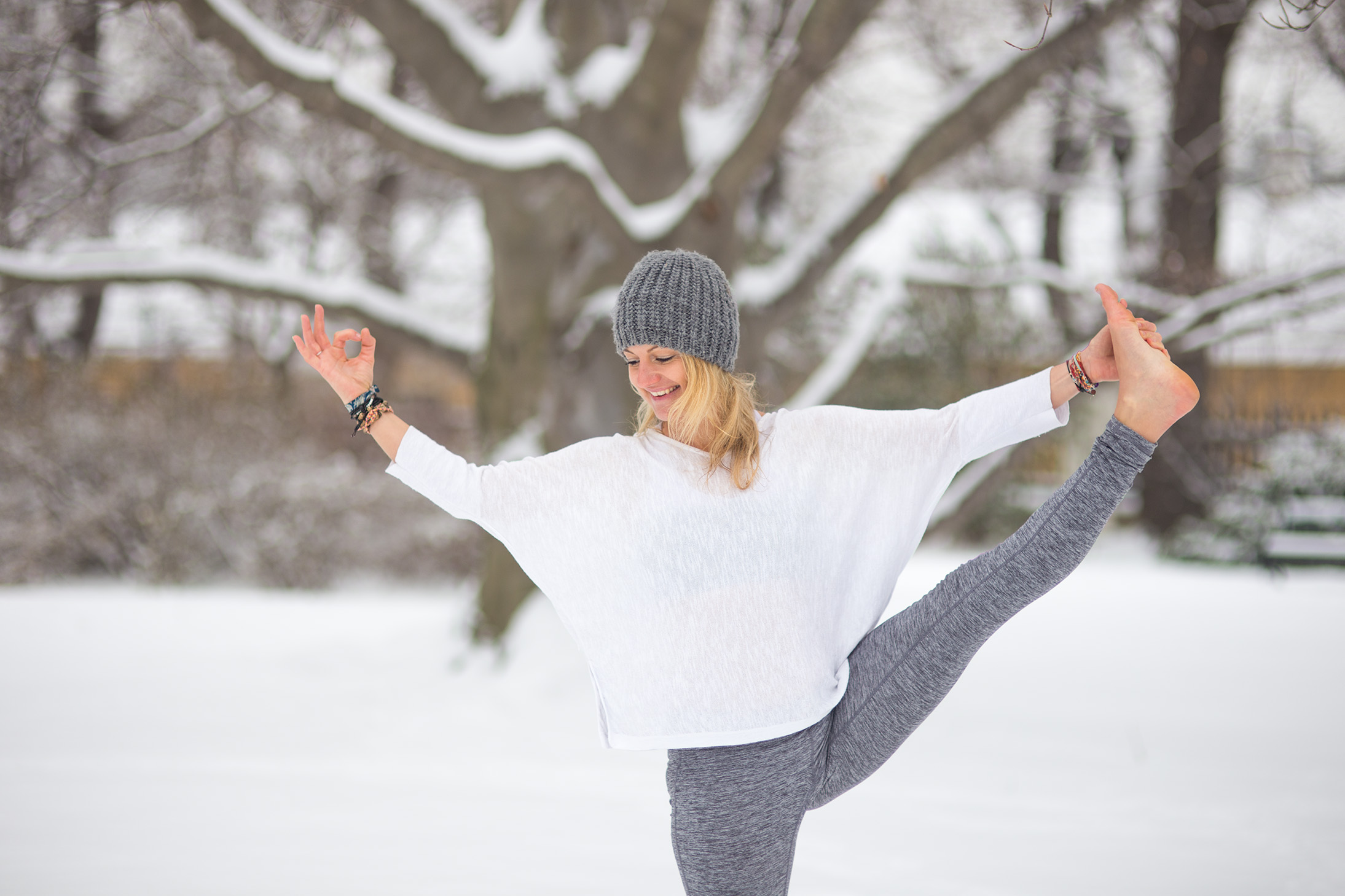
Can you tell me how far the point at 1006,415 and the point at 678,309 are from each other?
672 millimetres

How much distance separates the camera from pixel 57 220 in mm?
7500

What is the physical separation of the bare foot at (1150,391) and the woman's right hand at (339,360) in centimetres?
136

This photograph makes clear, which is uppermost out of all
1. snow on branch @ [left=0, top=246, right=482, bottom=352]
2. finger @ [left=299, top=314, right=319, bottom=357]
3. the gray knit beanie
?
the gray knit beanie

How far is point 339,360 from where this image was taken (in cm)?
202

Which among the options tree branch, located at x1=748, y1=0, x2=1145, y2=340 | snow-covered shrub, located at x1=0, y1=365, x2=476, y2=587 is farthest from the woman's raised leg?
snow-covered shrub, located at x1=0, y1=365, x2=476, y2=587

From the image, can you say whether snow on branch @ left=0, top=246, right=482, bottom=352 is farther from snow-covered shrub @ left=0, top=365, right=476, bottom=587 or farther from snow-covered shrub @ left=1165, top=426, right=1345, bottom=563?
snow-covered shrub @ left=1165, top=426, right=1345, bottom=563

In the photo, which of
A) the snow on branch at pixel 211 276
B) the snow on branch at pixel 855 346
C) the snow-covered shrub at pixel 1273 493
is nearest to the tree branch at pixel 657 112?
the snow on branch at pixel 855 346

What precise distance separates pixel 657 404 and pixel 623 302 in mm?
213

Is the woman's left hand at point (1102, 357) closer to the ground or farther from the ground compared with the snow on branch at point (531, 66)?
closer to the ground

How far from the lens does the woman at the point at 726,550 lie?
2.01 meters

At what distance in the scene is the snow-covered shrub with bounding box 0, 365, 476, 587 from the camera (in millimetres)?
8438

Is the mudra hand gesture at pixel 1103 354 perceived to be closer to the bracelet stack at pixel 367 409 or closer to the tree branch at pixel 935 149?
the bracelet stack at pixel 367 409

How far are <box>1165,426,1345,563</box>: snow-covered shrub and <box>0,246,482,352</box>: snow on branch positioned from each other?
23.6ft

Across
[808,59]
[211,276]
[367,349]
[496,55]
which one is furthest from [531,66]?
[367,349]
